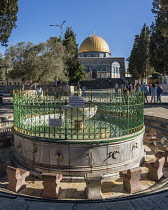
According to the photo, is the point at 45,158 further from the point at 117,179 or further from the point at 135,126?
the point at 135,126

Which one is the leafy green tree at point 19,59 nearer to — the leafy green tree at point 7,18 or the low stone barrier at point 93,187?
the leafy green tree at point 7,18

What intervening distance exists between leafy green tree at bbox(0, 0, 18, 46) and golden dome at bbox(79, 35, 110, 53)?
39695 mm

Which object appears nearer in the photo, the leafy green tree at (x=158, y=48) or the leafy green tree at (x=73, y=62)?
the leafy green tree at (x=158, y=48)

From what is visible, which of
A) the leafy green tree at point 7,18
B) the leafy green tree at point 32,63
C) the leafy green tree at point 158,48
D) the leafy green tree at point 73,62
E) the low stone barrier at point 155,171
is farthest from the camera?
the leafy green tree at point 73,62

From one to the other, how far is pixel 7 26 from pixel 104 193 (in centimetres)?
1609

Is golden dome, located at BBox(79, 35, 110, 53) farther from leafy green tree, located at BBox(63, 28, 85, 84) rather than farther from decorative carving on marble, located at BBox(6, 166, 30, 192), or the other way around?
decorative carving on marble, located at BBox(6, 166, 30, 192)

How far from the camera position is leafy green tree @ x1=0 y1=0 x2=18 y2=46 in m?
15.6

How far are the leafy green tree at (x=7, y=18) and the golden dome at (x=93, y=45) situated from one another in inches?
1563

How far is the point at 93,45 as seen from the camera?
5522 cm

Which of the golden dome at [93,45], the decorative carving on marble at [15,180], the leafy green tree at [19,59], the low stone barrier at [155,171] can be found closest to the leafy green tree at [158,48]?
the leafy green tree at [19,59]

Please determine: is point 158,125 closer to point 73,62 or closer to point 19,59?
point 19,59

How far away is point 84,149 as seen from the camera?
5.14m

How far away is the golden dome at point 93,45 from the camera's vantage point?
5506 centimetres

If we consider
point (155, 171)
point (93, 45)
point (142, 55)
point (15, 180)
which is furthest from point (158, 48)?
Answer: point (93, 45)
